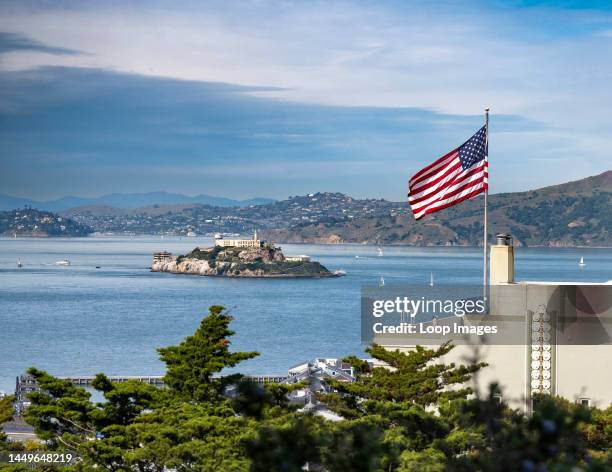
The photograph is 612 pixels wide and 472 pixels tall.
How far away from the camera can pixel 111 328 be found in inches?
2672

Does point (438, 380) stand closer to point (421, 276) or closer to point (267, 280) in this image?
point (421, 276)

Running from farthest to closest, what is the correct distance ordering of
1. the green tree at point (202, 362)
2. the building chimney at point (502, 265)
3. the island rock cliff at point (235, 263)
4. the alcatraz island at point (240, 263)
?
the island rock cliff at point (235, 263) → the alcatraz island at point (240, 263) → the building chimney at point (502, 265) → the green tree at point (202, 362)

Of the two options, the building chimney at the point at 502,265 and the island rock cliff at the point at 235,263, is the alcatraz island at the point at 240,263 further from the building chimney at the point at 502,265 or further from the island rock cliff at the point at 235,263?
the building chimney at the point at 502,265

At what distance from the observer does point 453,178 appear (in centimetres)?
1509

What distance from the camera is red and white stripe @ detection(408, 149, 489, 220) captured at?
14.9 m

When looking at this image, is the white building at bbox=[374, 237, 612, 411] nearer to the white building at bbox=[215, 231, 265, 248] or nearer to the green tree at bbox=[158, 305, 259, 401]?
the green tree at bbox=[158, 305, 259, 401]

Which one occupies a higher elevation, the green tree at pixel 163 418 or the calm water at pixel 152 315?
the green tree at pixel 163 418

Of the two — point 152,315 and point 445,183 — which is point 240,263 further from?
point 445,183

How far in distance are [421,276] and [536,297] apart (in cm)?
10548

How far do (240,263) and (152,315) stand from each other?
68.1 meters

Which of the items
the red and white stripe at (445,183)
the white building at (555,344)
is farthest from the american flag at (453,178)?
the white building at (555,344)

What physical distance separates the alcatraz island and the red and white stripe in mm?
119319

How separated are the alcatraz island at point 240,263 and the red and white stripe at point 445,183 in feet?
391

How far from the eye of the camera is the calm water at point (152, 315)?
5488 cm
